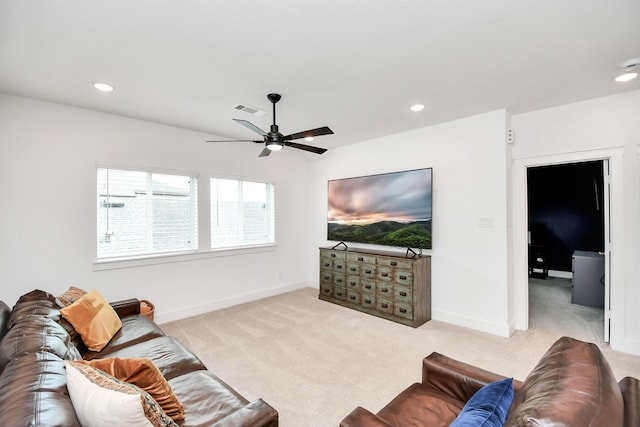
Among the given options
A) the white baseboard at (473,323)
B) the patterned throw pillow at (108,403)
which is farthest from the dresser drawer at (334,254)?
the patterned throw pillow at (108,403)

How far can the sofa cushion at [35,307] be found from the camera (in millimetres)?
1931

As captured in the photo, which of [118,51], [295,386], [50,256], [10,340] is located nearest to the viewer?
[10,340]

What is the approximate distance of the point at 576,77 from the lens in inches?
108

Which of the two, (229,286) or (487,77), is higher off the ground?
(487,77)

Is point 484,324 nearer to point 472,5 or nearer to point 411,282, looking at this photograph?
Answer: point 411,282

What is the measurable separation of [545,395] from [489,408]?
0.27m

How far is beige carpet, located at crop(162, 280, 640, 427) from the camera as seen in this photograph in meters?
2.43

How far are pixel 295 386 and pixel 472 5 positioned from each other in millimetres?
3088

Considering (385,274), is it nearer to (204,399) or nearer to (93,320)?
(204,399)

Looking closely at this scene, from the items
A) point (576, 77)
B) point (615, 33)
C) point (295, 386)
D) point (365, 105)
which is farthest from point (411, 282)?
point (615, 33)

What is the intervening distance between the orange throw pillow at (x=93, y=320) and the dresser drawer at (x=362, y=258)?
122 inches

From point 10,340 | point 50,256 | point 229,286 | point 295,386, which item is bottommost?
point 295,386

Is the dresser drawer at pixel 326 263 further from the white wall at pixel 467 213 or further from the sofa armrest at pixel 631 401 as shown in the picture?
the sofa armrest at pixel 631 401

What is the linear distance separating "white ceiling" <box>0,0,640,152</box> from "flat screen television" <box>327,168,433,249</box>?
1183 millimetres
